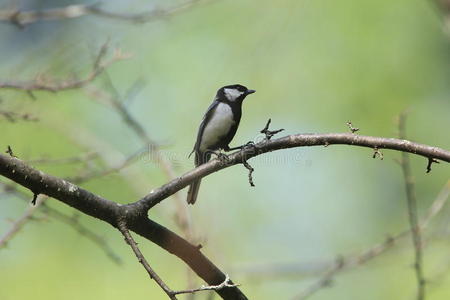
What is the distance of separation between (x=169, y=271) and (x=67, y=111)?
253cm

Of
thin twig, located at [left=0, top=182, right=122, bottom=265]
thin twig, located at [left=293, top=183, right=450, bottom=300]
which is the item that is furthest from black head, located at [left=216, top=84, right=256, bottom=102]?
thin twig, located at [left=0, top=182, right=122, bottom=265]

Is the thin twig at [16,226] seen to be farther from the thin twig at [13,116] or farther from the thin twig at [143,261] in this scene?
the thin twig at [143,261]

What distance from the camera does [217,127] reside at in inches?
181

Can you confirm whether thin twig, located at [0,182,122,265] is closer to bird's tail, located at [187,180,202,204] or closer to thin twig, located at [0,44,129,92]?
thin twig, located at [0,44,129,92]

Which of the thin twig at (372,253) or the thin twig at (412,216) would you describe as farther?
the thin twig at (372,253)

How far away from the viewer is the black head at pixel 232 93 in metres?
4.89

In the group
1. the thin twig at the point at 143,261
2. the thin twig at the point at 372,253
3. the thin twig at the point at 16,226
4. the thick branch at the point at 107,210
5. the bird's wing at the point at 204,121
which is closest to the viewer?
the thin twig at the point at 143,261

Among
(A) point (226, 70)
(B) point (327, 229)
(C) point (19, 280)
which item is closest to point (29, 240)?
(C) point (19, 280)

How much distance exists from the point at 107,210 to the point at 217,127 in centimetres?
202

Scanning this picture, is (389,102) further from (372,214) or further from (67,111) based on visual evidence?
(67,111)

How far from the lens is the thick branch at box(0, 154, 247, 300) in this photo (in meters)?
2.53

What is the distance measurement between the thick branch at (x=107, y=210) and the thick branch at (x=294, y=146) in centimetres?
8

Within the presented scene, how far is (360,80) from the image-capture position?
9.84 metres

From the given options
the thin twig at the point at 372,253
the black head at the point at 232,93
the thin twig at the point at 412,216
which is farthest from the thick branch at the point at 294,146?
the black head at the point at 232,93
